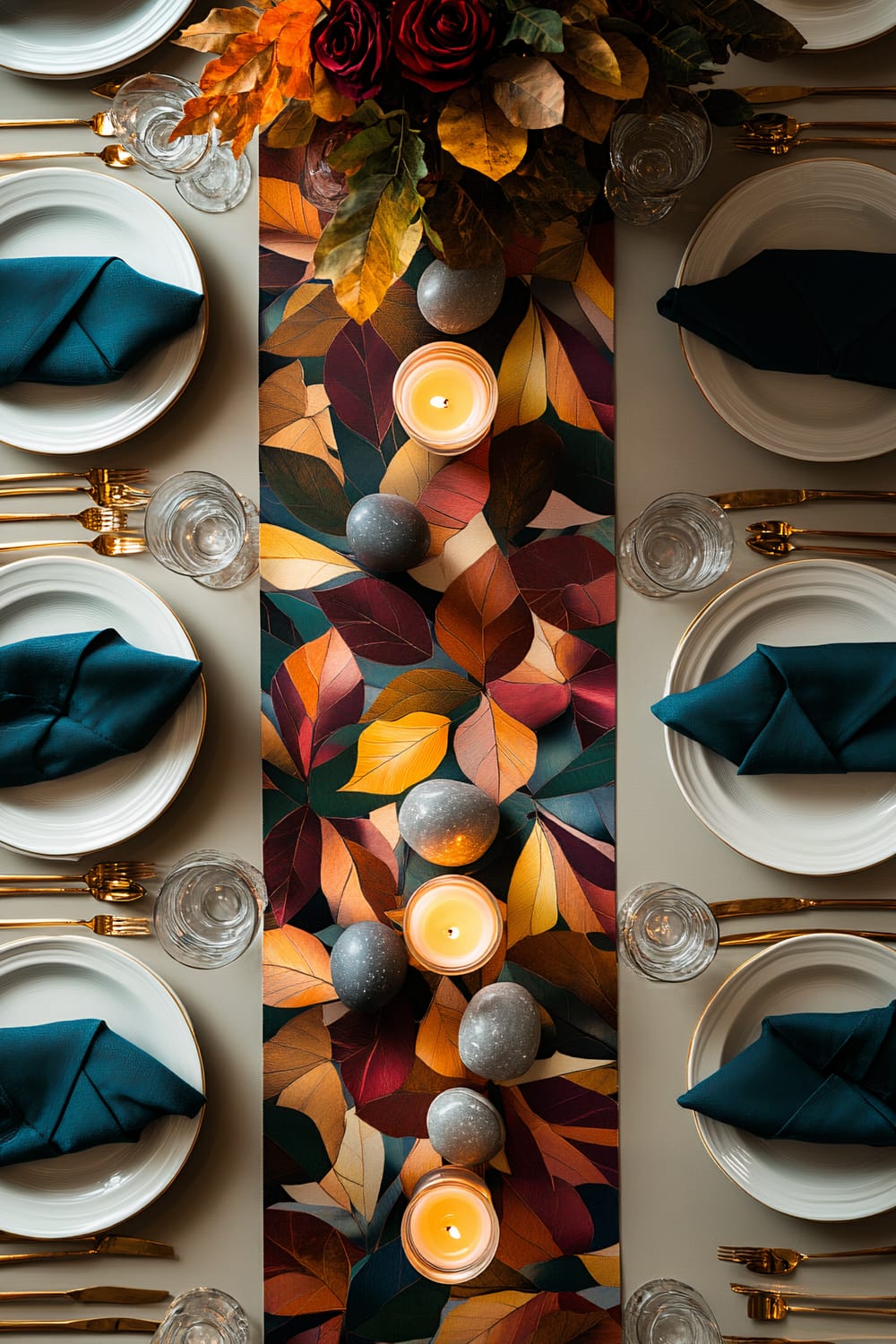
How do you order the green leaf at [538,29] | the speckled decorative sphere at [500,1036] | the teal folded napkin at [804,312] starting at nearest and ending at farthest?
the green leaf at [538,29] < the speckled decorative sphere at [500,1036] < the teal folded napkin at [804,312]

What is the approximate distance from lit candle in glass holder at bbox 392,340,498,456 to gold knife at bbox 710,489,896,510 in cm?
33

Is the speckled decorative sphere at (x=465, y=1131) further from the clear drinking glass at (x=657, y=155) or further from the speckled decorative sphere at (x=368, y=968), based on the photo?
the clear drinking glass at (x=657, y=155)

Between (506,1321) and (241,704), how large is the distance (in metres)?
0.85

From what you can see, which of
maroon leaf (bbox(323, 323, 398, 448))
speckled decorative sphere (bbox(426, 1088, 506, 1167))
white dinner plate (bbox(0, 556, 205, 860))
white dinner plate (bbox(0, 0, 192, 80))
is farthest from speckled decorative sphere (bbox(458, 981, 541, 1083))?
white dinner plate (bbox(0, 0, 192, 80))

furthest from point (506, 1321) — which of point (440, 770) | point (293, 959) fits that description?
point (440, 770)

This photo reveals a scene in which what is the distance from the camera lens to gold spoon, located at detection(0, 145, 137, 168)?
50.0 inches

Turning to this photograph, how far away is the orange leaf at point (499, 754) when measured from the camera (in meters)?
1.25

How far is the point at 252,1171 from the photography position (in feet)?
4.05

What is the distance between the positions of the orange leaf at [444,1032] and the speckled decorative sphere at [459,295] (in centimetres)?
83

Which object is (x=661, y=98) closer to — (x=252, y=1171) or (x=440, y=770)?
(x=440, y=770)

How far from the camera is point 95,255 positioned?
4.19 feet

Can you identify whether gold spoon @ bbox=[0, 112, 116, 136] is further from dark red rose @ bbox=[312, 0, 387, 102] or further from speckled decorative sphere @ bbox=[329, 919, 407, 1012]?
speckled decorative sphere @ bbox=[329, 919, 407, 1012]

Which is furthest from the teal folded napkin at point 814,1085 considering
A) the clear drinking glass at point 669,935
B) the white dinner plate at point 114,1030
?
the white dinner plate at point 114,1030

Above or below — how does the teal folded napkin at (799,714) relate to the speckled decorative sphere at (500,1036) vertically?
above
